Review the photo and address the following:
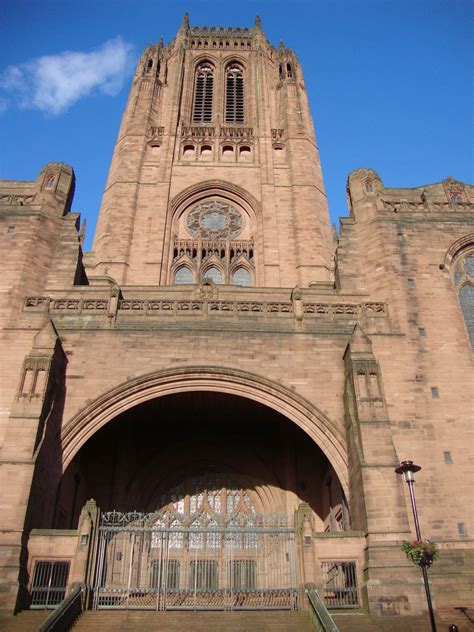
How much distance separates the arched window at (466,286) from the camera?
19656 mm

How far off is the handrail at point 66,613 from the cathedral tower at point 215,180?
16.6m

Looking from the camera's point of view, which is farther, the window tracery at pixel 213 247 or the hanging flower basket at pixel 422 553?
the window tracery at pixel 213 247

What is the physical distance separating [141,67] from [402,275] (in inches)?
1081

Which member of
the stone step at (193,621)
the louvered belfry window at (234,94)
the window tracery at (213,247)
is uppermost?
the louvered belfry window at (234,94)

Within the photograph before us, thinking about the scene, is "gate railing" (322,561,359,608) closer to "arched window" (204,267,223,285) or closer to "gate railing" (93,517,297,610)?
"gate railing" (93,517,297,610)

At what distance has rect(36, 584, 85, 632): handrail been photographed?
10773mm

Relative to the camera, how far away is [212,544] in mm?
19078

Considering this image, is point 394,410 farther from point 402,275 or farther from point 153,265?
point 153,265

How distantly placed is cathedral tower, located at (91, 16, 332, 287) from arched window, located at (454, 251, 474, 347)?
8281 millimetres

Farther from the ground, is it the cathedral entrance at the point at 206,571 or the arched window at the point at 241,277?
the arched window at the point at 241,277

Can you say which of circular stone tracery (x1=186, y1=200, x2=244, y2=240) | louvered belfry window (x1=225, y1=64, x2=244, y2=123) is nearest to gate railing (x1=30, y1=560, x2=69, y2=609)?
circular stone tracery (x1=186, y1=200, x2=244, y2=240)

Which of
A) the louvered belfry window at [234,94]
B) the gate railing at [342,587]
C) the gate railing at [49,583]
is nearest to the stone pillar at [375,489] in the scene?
the gate railing at [342,587]

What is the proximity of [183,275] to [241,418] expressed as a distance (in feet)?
36.7

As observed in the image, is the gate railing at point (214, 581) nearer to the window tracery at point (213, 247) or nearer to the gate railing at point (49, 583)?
the gate railing at point (49, 583)
